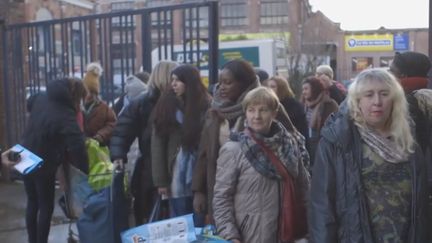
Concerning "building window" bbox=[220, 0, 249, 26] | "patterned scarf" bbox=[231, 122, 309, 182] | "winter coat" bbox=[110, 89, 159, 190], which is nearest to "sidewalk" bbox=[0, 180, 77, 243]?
"winter coat" bbox=[110, 89, 159, 190]

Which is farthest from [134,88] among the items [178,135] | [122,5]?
[122,5]

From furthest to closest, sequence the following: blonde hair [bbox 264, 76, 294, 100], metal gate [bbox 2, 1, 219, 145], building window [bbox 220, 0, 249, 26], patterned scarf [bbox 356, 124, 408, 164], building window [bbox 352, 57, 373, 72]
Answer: building window [bbox 220, 0, 249, 26] → building window [bbox 352, 57, 373, 72] → metal gate [bbox 2, 1, 219, 145] → blonde hair [bbox 264, 76, 294, 100] → patterned scarf [bbox 356, 124, 408, 164]

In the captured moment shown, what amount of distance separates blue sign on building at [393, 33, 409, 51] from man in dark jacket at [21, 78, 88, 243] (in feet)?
179

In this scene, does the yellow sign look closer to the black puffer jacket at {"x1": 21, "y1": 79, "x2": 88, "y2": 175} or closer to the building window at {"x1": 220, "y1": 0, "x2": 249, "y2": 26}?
the building window at {"x1": 220, "y1": 0, "x2": 249, "y2": 26}

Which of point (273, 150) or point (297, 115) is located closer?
point (273, 150)

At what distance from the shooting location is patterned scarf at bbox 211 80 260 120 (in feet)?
13.2

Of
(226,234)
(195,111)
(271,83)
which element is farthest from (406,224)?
(271,83)

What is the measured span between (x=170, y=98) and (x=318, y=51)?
128 ft

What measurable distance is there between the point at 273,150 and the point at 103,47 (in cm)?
475

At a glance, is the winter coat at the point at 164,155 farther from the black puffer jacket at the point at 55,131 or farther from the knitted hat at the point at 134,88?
the knitted hat at the point at 134,88

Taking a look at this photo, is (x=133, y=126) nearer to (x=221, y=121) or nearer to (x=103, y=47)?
(x=221, y=121)

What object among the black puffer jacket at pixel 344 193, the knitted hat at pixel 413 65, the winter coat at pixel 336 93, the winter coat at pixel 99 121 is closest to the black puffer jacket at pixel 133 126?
the winter coat at pixel 99 121

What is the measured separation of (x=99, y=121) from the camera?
6422mm

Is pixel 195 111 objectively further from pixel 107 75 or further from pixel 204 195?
pixel 107 75
